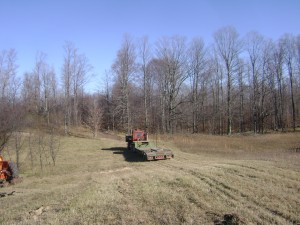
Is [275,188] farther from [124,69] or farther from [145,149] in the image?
[124,69]

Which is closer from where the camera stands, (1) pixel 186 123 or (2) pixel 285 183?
(2) pixel 285 183

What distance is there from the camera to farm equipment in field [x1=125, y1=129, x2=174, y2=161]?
60.6 ft

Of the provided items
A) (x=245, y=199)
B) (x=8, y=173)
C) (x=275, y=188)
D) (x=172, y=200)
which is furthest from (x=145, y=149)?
(x=245, y=199)

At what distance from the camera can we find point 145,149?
20078 mm

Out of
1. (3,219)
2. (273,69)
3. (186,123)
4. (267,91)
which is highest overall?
(273,69)

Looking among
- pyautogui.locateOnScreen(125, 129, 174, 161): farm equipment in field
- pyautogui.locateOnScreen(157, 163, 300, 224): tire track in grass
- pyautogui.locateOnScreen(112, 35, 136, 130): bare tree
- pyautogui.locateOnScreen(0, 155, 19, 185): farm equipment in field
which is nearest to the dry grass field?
pyautogui.locateOnScreen(157, 163, 300, 224): tire track in grass

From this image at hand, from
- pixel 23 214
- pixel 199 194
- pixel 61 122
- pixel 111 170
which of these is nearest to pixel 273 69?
pixel 61 122

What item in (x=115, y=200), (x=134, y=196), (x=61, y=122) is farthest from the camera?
(x=61, y=122)

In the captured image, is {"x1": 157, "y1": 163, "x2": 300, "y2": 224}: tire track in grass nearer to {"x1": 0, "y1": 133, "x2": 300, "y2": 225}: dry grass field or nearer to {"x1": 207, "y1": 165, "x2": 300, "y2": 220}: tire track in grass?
{"x1": 0, "y1": 133, "x2": 300, "y2": 225}: dry grass field

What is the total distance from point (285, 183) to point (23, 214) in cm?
832

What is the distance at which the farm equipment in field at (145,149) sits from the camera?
18484 mm

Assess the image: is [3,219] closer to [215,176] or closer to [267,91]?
[215,176]

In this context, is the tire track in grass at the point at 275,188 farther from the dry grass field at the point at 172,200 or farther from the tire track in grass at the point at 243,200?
the tire track in grass at the point at 243,200

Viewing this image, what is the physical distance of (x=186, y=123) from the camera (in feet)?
174
